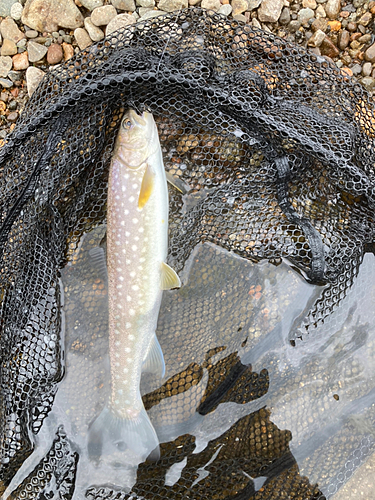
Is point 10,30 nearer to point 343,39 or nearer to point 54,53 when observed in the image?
point 54,53

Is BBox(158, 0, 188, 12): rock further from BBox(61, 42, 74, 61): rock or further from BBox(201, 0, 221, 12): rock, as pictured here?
BBox(61, 42, 74, 61): rock

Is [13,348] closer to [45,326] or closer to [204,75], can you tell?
[45,326]

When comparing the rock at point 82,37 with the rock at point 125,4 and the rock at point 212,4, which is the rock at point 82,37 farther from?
the rock at point 212,4

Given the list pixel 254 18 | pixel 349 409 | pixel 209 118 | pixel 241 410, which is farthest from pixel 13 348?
pixel 254 18

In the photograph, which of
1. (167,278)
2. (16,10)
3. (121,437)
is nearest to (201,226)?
(167,278)

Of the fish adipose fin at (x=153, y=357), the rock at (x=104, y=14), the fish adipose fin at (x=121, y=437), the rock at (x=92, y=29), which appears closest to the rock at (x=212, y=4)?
the rock at (x=104, y=14)

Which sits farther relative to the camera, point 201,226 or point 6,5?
point 6,5

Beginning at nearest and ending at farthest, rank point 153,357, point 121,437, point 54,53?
point 153,357 < point 121,437 < point 54,53
